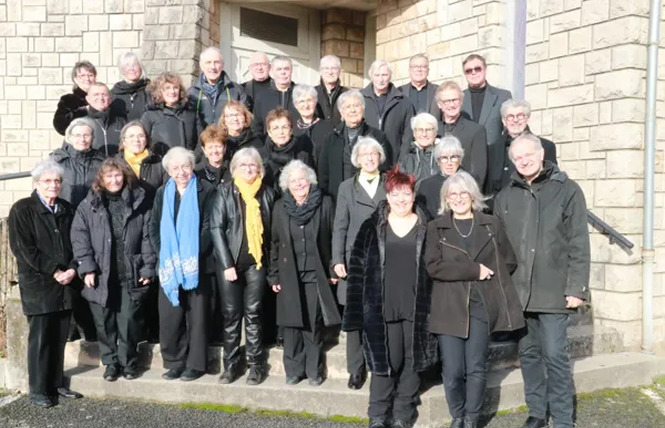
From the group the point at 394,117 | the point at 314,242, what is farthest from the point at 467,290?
the point at 394,117

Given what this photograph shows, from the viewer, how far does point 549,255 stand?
4.00 metres

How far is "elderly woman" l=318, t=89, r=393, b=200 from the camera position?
16.3 feet

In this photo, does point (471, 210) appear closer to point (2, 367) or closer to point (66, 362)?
point (66, 362)

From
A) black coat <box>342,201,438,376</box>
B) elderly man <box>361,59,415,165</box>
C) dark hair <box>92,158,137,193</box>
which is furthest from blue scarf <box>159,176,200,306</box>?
elderly man <box>361,59,415,165</box>


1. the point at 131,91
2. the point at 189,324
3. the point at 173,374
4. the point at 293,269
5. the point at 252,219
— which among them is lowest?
the point at 173,374

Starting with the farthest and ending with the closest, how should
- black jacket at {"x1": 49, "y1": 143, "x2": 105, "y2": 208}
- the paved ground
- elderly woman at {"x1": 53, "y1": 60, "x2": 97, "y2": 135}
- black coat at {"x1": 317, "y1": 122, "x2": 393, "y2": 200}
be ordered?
elderly woman at {"x1": 53, "y1": 60, "x2": 97, "y2": 135} < black jacket at {"x1": 49, "y1": 143, "x2": 105, "y2": 208} < black coat at {"x1": 317, "y1": 122, "x2": 393, "y2": 200} < the paved ground

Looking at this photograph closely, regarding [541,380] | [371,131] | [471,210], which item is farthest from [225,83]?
[541,380]

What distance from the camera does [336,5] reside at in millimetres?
10500

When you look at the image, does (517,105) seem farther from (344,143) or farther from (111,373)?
(111,373)

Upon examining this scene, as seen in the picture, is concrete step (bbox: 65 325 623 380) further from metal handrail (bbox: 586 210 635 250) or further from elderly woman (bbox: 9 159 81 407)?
metal handrail (bbox: 586 210 635 250)

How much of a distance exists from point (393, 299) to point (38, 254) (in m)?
2.56

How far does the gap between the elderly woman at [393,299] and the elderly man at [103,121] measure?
2663 mm

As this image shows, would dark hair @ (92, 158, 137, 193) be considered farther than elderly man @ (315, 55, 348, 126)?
No

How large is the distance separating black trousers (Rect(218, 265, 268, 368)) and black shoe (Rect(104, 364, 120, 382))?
2.87 ft
